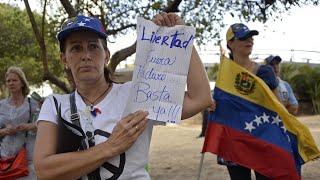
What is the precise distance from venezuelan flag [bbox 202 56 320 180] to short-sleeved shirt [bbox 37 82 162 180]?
227 centimetres

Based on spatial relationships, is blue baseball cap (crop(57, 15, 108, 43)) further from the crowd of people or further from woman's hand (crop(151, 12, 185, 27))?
woman's hand (crop(151, 12, 185, 27))

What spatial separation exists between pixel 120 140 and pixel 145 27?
0.53m

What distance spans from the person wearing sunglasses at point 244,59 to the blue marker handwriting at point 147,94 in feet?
7.39

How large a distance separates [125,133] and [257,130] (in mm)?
2673

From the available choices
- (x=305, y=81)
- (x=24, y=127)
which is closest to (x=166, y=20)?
(x=24, y=127)

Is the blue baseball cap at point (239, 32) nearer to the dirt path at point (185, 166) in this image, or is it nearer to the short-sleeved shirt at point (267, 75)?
the short-sleeved shirt at point (267, 75)

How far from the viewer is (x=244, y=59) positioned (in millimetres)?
4266

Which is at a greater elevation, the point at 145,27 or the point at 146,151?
the point at 145,27

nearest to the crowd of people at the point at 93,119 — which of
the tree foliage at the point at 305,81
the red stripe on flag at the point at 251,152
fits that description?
the red stripe on flag at the point at 251,152

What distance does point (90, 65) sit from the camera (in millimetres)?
2064

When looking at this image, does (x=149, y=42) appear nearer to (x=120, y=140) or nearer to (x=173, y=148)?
(x=120, y=140)

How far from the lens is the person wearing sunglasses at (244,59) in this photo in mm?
4137

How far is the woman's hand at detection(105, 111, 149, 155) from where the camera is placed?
1.90m

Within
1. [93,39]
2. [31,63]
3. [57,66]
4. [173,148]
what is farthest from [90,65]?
[31,63]
